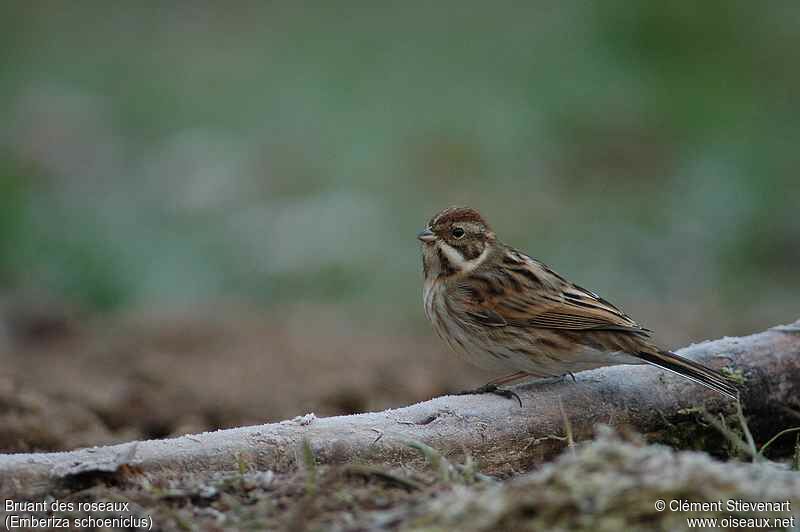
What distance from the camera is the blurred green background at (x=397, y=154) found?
479 inches

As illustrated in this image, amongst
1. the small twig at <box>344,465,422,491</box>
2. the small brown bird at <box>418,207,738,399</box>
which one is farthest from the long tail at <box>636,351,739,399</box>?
the small twig at <box>344,465,422,491</box>

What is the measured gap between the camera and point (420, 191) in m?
14.0

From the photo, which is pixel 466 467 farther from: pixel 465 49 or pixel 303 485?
pixel 465 49

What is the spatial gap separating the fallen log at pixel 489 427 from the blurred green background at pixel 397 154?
4.48m

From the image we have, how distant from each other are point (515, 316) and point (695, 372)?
3.89 feet

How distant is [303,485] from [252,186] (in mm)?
10440

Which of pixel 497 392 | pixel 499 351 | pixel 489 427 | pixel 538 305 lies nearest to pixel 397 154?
pixel 538 305

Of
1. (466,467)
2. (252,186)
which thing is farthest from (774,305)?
(466,467)

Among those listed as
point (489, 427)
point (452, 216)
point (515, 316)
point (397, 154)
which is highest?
point (397, 154)

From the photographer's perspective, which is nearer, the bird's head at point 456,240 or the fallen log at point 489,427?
the fallen log at point 489,427

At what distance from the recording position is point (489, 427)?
5105mm

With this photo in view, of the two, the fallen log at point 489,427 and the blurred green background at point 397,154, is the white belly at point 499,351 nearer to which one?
the fallen log at point 489,427

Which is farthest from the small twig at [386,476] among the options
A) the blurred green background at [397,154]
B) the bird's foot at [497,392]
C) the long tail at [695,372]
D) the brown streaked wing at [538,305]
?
the blurred green background at [397,154]

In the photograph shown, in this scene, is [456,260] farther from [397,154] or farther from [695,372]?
[397,154]
